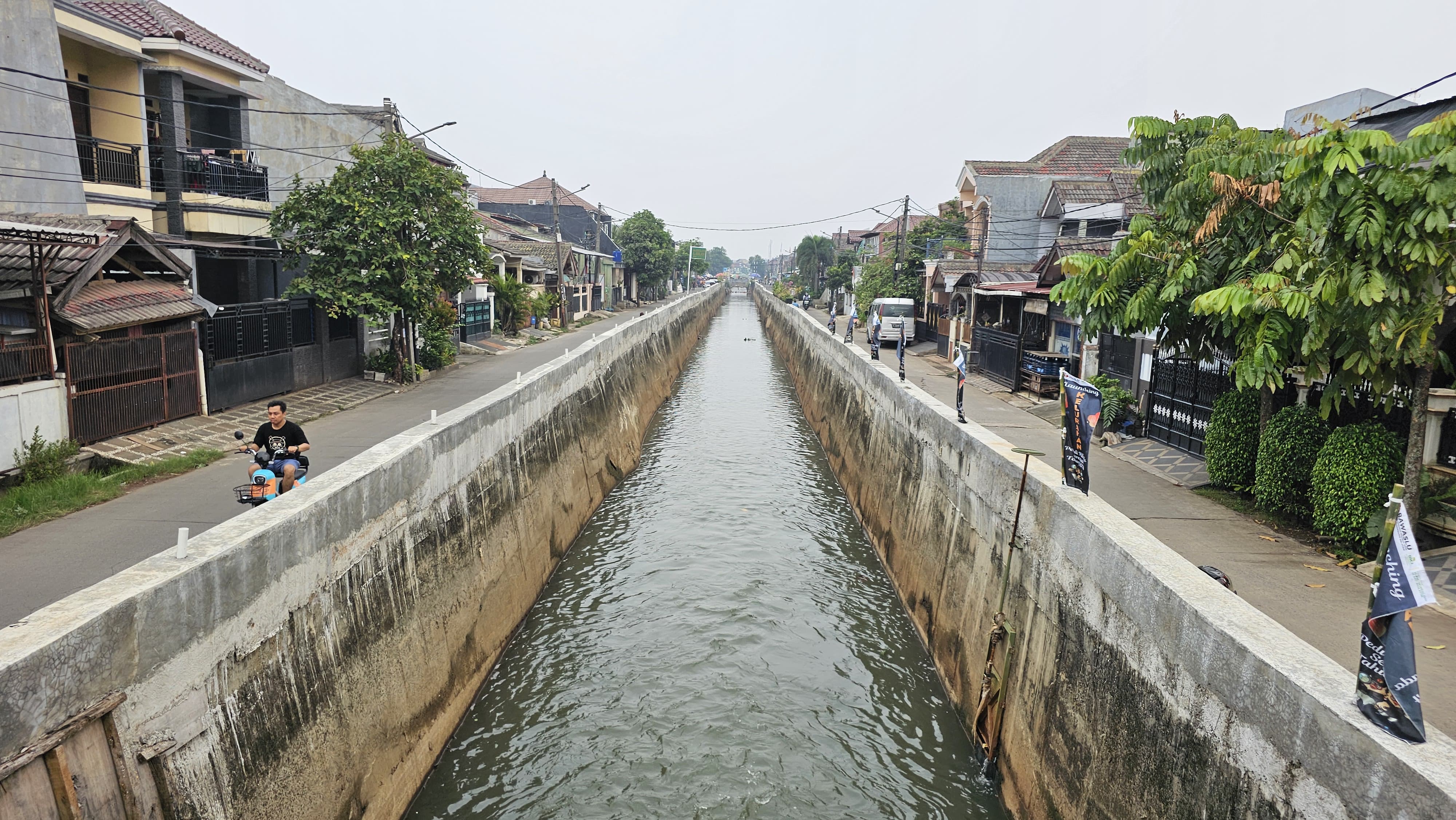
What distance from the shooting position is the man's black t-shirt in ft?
30.4

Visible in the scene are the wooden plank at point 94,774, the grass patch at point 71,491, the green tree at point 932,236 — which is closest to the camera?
the wooden plank at point 94,774

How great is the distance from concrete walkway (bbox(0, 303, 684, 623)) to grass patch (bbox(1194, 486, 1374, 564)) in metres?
12.7

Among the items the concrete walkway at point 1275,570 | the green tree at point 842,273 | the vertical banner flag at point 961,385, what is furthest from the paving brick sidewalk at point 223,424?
the green tree at point 842,273

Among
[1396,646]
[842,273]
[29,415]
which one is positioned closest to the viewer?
[1396,646]

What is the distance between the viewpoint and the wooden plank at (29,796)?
3.96 meters

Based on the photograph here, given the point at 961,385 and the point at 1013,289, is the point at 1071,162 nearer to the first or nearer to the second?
the point at 1013,289

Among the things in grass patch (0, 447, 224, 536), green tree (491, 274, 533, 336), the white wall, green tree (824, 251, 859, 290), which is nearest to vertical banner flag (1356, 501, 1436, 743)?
grass patch (0, 447, 224, 536)

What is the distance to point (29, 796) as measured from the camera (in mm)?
4102

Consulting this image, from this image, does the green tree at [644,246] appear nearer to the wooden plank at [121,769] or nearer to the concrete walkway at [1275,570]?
the concrete walkway at [1275,570]

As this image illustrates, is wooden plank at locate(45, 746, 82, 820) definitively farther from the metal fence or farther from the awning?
the awning

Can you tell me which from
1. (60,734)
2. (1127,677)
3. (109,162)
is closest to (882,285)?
(109,162)

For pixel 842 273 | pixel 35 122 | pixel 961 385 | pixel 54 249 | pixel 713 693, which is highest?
pixel 35 122

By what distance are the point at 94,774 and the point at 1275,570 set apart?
32.8 ft

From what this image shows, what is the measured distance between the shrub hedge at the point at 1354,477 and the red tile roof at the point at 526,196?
242 feet
